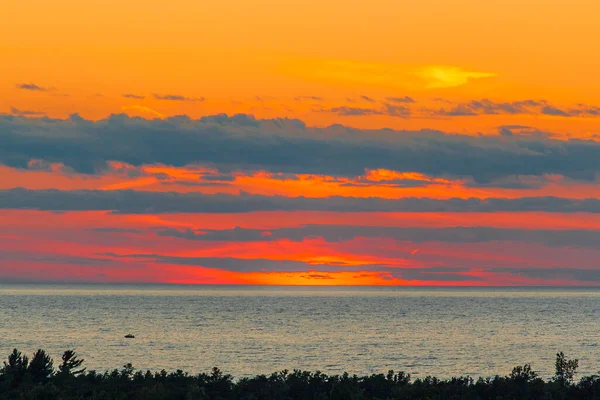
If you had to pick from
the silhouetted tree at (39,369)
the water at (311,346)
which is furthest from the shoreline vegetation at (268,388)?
the water at (311,346)

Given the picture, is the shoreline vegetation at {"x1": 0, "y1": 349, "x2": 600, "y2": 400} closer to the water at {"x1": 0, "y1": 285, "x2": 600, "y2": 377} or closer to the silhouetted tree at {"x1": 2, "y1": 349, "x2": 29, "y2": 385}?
the silhouetted tree at {"x1": 2, "y1": 349, "x2": 29, "y2": 385}

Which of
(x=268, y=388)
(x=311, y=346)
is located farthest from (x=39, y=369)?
(x=311, y=346)

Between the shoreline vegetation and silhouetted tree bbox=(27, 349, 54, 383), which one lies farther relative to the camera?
Result: silhouetted tree bbox=(27, 349, 54, 383)

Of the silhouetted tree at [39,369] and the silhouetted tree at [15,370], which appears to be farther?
the silhouetted tree at [39,369]

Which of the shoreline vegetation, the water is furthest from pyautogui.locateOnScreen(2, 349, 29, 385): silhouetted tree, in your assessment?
the water

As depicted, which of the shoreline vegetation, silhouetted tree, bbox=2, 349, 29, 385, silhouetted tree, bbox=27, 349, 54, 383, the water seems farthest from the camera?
the water

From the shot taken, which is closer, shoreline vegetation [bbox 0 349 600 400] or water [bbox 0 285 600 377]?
shoreline vegetation [bbox 0 349 600 400]

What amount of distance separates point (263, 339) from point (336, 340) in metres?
12.5

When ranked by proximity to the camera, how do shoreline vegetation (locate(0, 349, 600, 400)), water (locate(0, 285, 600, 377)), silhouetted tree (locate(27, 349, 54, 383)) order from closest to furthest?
1. shoreline vegetation (locate(0, 349, 600, 400))
2. silhouetted tree (locate(27, 349, 54, 383))
3. water (locate(0, 285, 600, 377))

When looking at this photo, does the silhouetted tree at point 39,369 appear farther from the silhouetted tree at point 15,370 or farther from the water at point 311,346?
the water at point 311,346

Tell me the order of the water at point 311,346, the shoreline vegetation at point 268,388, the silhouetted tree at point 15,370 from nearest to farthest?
1. the shoreline vegetation at point 268,388
2. the silhouetted tree at point 15,370
3. the water at point 311,346

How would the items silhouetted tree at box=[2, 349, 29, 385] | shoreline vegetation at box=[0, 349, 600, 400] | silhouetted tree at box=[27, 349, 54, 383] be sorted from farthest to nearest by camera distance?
silhouetted tree at box=[27, 349, 54, 383], silhouetted tree at box=[2, 349, 29, 385], shoreline vegetation at box=[0, 349, 600, 400]

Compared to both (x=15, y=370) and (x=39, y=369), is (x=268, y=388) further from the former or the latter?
(x=15, y=370)

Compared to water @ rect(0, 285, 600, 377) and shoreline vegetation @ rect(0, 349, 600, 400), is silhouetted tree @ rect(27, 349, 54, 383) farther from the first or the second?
water @ rect(0, 285, 600, 377)
